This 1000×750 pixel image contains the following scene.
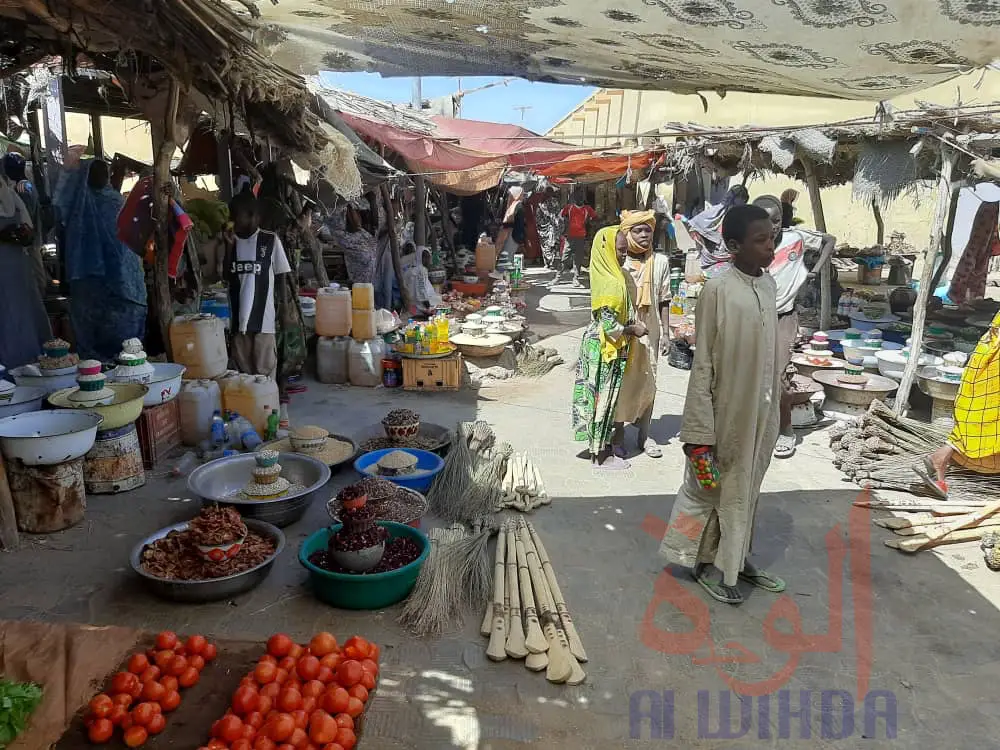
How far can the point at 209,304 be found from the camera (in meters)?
7.03

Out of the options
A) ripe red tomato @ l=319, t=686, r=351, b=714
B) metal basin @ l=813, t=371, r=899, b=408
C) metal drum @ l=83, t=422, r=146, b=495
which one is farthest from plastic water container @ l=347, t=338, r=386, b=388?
ripe red tomato @ l=319, t=686, r=351, b=714

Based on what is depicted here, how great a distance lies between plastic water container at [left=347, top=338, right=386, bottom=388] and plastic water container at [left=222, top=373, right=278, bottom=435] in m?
1.94

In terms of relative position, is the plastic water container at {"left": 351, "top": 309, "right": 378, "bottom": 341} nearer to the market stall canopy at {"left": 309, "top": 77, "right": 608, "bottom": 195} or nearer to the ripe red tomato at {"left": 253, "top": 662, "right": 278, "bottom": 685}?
the market stall canopy at {"left": 309, "top": 77, "right": 608, "bottom": 195}

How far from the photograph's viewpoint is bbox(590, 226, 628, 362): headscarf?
4840 mm

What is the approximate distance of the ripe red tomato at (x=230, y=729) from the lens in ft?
6.70

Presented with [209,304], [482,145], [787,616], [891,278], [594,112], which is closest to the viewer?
[787,616]

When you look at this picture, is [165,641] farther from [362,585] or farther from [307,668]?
[362,585]

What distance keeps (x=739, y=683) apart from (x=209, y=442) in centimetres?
391

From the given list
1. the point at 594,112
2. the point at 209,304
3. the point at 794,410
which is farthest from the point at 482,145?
the point at 594,112

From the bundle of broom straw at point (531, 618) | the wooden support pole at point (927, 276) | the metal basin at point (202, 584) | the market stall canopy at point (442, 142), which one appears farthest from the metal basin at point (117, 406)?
the wooden support pole at point (927, 276)

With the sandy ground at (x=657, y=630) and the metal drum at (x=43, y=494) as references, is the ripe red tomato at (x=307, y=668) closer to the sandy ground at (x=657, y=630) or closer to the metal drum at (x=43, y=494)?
the sandy ground at (x=657, y=630)

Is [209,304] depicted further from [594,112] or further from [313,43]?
[594,112]

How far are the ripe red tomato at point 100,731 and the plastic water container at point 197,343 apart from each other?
3726 mm

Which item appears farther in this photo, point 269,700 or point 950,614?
point 950,614
